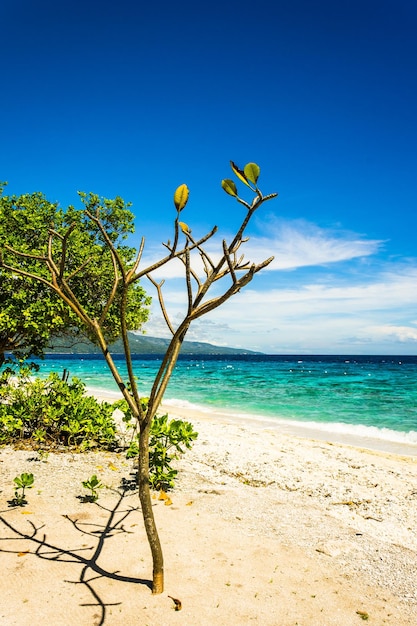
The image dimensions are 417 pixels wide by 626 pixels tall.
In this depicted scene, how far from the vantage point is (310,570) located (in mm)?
4047

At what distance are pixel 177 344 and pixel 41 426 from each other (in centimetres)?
596

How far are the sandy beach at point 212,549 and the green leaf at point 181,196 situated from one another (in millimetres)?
3118

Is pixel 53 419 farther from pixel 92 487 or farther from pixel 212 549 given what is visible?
pixel 212 549

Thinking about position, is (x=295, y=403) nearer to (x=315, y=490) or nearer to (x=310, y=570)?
Answer: (x=315, y=490)

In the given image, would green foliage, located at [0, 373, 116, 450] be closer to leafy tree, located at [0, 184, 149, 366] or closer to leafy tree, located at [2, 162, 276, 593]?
leafy tree, located at [0, 184, 149, 366]

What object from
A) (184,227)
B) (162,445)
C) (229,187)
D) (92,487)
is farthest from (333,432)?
(229,187)

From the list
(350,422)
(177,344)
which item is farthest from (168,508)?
(350,422)

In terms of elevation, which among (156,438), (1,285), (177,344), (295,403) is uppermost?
(1,285)

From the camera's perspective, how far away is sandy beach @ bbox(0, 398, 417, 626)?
335 cm

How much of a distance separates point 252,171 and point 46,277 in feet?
22.2

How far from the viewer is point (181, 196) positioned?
264cm

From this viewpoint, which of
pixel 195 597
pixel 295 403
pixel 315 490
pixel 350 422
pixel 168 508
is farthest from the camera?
pixel 295 403

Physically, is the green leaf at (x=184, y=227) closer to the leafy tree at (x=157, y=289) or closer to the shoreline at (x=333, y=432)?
the leafy tree at (x=157, y=289)

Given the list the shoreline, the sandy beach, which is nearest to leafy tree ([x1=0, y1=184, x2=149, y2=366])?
the sandy beach
